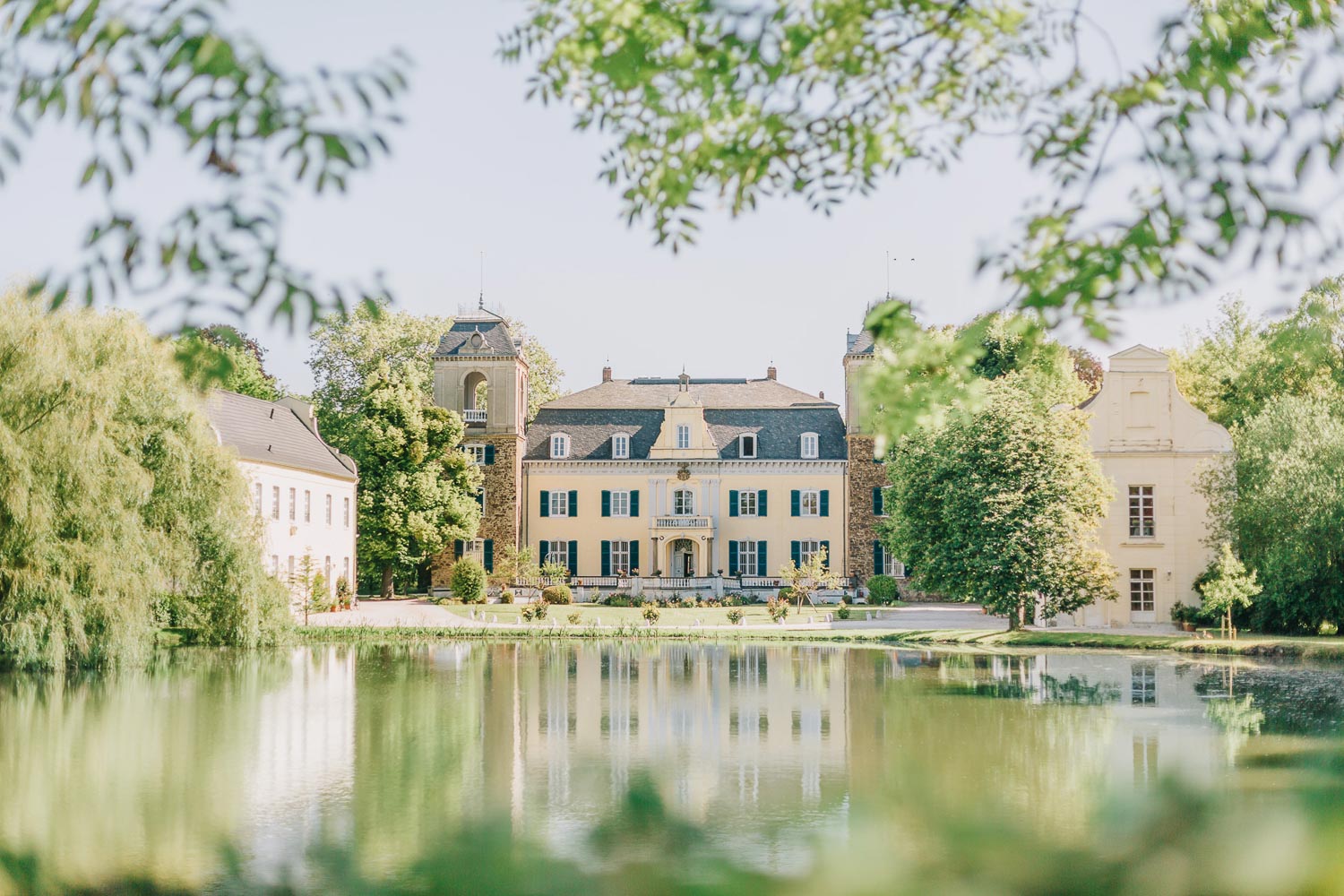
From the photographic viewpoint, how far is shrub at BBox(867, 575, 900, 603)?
135ft

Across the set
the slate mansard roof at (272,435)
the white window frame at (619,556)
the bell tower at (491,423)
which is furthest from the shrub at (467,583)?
the white window frame at (619,556)

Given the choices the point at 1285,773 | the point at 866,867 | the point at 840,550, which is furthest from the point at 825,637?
the point at 866,867

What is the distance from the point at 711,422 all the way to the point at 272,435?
55.9 ft

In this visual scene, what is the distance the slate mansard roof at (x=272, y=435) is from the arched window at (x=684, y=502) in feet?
38.5

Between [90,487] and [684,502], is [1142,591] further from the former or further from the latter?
[90,487]

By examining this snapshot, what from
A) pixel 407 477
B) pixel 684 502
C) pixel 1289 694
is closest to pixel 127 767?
pixel 1289 694

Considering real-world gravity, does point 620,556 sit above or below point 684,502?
below

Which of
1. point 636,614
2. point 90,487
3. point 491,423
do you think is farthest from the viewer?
point 491,423

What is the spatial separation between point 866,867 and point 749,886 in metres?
0.21

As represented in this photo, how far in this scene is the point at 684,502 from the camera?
45438mm

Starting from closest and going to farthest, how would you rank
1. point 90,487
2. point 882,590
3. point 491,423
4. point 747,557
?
point 90,487 → point 882,590 → point 491,423 → point 747,557

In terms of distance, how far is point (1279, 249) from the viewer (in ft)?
13.9

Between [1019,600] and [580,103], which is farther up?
[580,103]

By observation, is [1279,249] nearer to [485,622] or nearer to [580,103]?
[580,103]
